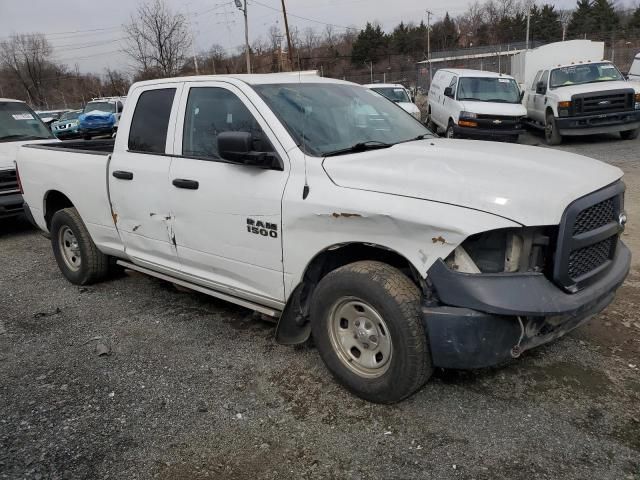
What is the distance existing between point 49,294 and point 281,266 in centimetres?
327

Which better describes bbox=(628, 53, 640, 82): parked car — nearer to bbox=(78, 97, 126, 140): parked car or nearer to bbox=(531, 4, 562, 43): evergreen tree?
bbox=(78, 97, 126, 140): parked car

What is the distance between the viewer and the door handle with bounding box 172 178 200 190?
394 centimetres

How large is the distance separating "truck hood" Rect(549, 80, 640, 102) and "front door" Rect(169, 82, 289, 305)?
12.1 m

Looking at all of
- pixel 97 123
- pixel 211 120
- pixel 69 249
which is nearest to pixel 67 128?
pixel 97 123

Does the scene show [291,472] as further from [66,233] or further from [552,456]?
[66,233]

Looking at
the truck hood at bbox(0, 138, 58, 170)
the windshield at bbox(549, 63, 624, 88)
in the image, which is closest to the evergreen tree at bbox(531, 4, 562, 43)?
the windshield at bbox(549, 63, 624, 88)

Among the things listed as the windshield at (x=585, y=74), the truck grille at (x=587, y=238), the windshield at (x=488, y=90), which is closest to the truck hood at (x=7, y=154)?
the truck grille at (x=587, y=238)

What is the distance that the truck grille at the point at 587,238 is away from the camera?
9.15ft

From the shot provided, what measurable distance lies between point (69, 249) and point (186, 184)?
2579mm

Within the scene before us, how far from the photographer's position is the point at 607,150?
12891 millimetres

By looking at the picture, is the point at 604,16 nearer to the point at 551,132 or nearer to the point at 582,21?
the point at 582,21

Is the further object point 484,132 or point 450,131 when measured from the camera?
point 450,131

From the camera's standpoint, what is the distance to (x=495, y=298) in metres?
2.70

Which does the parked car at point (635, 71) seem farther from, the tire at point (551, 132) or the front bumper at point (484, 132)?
the front bumper at point (484, 132)
